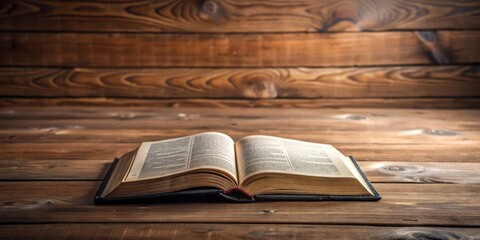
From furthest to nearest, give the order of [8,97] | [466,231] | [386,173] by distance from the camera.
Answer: [8,97] → [386,173] → [466,231]

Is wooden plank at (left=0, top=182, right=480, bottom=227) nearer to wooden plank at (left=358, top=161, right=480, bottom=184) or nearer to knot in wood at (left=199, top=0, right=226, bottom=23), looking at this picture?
wooden plank at (left=358, top=161, right=480, bottom=184)

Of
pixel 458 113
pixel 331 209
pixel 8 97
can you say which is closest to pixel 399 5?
pixel 458 113

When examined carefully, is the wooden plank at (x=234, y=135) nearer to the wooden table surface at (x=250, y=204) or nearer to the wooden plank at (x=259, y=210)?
the wooden table surface at (x=250, y=204)

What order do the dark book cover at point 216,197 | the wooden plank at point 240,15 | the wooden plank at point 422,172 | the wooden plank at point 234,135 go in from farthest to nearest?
the wooden plank at point 240,15
the wooden plank at point 234,135
the wooden plank at point 422,172
the dark book cover at point 216,197

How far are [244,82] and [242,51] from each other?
0.13 m

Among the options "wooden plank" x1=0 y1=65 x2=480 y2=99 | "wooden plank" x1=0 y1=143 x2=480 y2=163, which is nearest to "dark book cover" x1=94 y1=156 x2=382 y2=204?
"wooden plank" x1=0 y1=143 x2=480 y2=163

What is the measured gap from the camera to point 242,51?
7.01ft

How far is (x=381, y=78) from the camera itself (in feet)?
7.08

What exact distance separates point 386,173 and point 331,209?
284 millimetres

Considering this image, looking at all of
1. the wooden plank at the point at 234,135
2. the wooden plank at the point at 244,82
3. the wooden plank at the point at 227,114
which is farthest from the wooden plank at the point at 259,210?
the wooden plank at the point at 244,82

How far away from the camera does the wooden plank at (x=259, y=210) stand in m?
0.90

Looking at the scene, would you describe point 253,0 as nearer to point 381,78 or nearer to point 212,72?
point 212,72

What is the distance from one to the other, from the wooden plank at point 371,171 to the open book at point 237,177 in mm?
109

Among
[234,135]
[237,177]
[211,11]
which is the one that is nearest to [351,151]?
[234,135]
